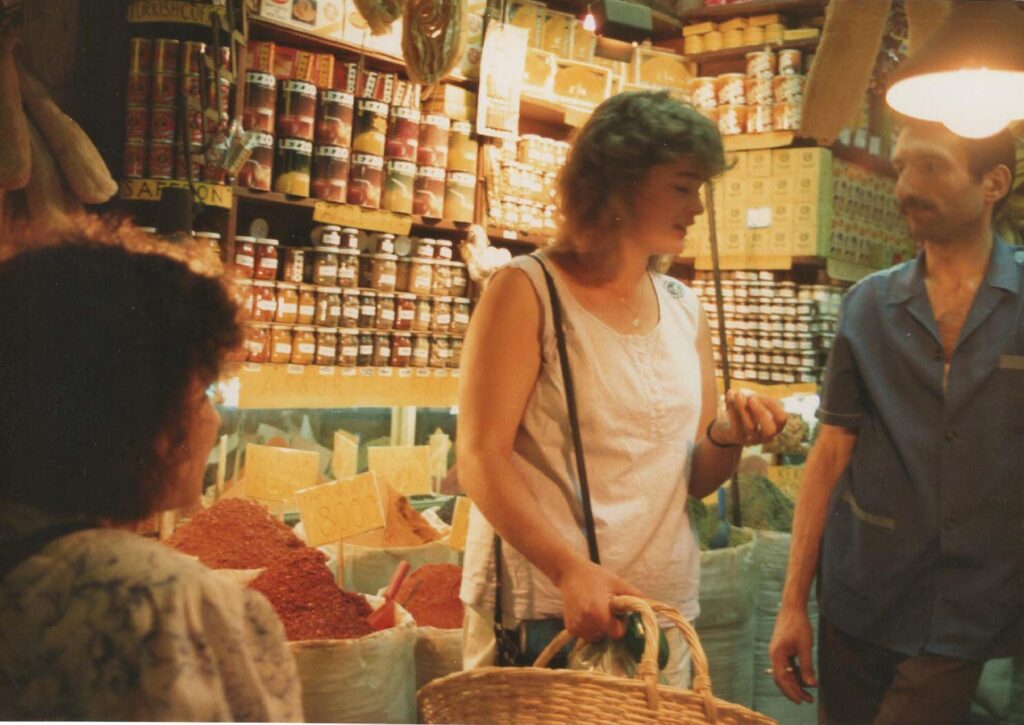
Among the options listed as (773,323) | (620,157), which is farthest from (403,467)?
(773,323)

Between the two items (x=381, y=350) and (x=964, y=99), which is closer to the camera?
(x=964, y=99)

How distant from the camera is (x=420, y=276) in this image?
3262mm

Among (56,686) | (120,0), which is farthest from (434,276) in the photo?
Answer: (56,686)

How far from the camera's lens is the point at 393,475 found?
2.45 m

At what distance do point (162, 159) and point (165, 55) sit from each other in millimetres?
226

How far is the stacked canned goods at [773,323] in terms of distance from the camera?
13.2 ft

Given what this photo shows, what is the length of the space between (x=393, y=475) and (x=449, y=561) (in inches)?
12.0

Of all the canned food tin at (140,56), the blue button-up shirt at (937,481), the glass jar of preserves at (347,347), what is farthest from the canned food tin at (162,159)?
the blue button-up shirt at (937,481)

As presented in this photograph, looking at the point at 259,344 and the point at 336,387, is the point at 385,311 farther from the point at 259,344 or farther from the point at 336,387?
the point at 259,344

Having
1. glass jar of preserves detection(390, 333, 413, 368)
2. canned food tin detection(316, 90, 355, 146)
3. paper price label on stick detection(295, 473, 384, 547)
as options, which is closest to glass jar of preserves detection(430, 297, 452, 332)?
glass jar of preserves detection(390, 333, 413, 368)

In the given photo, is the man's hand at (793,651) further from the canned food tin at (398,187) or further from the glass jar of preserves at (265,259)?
the canned food tin at (398,187)

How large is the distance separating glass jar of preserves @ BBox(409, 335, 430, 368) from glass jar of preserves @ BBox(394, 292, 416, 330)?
0.05 m

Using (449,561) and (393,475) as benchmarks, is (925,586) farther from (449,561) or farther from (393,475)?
(393,475)

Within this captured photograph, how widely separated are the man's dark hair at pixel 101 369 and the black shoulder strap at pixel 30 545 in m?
0.02
